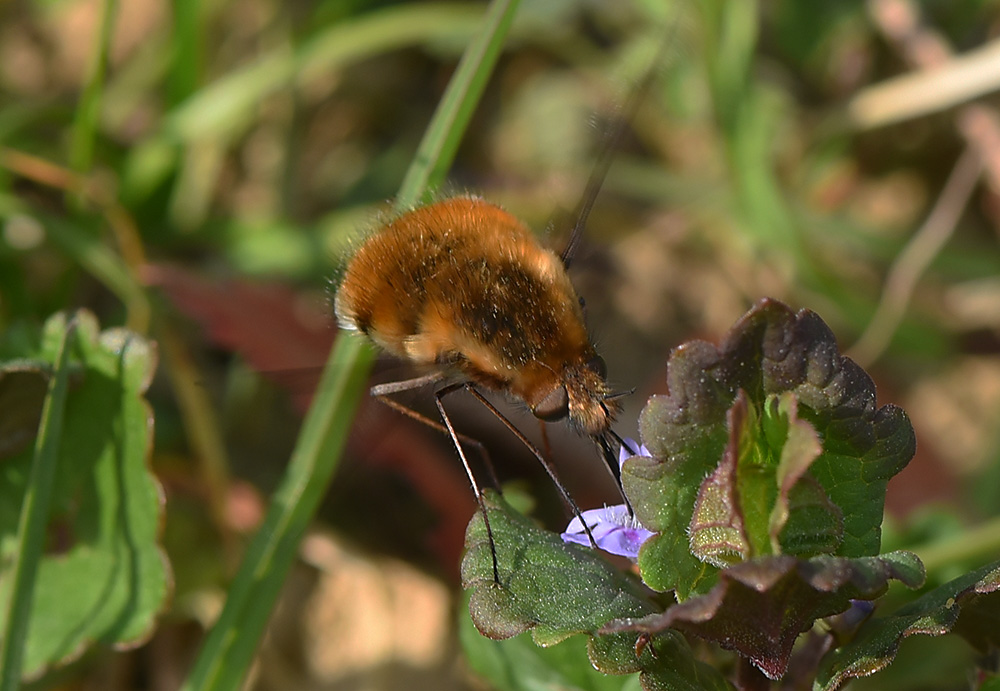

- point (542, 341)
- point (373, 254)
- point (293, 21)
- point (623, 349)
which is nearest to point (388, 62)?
point (293, 21)

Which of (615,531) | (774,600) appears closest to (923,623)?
(774,600)

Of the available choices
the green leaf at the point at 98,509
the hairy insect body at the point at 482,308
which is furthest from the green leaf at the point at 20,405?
the hairy insect body at the point at 482,308

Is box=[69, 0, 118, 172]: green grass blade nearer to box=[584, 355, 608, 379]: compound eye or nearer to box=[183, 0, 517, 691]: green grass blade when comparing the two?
box=[183, 0, 517, 691]: green grass blade

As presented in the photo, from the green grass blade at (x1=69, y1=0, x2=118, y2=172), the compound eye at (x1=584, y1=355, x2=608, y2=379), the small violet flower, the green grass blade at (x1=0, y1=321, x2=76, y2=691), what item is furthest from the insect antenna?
the green grass blade at (x1=69, y1=0, x2=118, y2=172)

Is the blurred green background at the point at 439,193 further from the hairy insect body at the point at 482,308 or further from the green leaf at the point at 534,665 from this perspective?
the green leaf at the point at 534,665

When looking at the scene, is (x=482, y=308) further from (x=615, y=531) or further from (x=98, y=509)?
(x=98, y=509)
